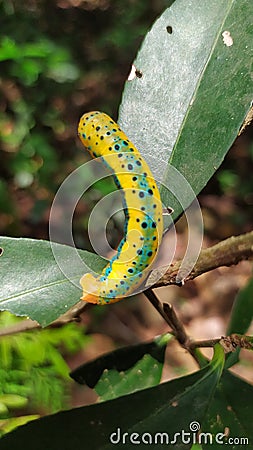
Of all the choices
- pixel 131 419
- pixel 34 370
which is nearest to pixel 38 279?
pixel 131 419

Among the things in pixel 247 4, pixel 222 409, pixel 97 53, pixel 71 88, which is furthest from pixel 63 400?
pixel 97 53

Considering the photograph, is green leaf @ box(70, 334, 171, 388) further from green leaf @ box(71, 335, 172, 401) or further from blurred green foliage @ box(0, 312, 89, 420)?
blurred green foliage @ box(0, 312, 89, 420)

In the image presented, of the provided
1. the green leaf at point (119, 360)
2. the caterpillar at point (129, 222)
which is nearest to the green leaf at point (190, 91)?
the caterpillar at point (129, 222)

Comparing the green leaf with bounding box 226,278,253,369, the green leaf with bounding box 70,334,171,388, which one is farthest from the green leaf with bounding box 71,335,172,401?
the green leaf with bounding box 226,278,253,369

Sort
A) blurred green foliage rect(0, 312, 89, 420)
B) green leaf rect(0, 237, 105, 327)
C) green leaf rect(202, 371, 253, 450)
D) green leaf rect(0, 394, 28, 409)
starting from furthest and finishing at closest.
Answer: blurred green foliage rect(0, 312, 89, 420)
green leaf rect(0, 394, 28, 409)
green leaf rect(202, 371, 253, 450)
green leaf rect(0, 237, 105, 327)

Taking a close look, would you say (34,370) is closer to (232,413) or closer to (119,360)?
(119,360)

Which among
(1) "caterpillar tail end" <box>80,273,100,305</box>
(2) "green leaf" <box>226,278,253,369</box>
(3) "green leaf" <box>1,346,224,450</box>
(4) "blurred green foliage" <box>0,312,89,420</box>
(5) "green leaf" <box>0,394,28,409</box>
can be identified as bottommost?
(4) "blurred green foliage" <box>0,312,89,420</box>

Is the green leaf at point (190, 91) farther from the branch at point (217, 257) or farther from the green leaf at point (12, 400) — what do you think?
the green leaf at point (12, 400)
